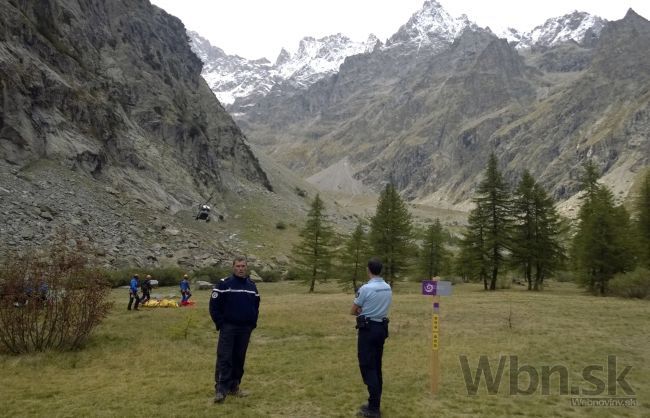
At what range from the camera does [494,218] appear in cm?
4319

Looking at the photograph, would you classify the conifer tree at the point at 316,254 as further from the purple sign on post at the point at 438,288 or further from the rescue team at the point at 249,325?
the rescue team at the point at 249,325

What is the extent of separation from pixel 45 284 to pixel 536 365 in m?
14.4

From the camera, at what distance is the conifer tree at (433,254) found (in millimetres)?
55344

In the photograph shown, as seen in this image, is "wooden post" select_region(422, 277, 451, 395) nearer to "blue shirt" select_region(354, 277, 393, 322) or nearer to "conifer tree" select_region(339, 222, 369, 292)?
"blue shirt" select_region(354, 277, 393, 322)

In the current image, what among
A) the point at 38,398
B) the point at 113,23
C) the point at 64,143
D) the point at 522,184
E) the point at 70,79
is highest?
the point at 113,23

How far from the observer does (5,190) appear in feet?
131

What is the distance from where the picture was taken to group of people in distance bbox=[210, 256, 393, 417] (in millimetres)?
8883

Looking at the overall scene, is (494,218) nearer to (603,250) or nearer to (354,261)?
(603,250)

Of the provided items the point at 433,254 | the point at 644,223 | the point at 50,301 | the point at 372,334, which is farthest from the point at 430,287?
the point at 433,254

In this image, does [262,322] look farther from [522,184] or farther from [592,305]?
[522,184]

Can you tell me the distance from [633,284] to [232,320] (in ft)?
106

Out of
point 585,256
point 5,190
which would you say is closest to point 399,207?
point 585,256

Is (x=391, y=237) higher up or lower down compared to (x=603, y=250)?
higher up

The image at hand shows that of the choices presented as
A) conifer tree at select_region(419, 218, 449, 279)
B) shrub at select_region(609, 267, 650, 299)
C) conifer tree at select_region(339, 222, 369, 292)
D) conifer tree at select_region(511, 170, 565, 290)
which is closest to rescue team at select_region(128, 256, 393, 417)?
shrub at select_region(609, 267, 650, 299)
